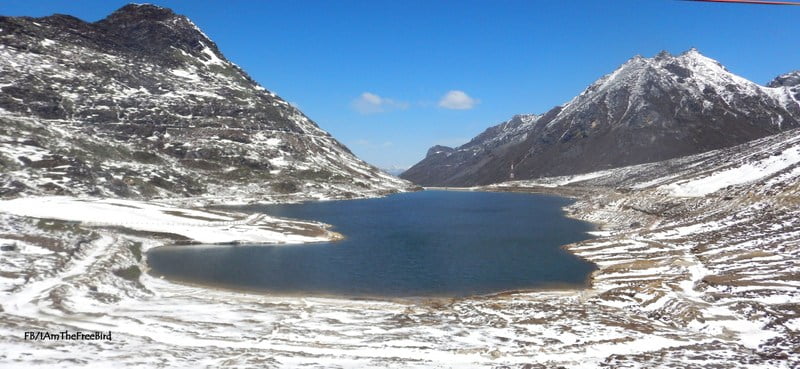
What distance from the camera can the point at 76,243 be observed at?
2667 inches

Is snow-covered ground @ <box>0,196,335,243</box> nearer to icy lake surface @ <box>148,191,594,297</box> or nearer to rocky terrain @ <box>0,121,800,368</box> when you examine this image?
icy lake surface @ <box>148,191,594,297</box>

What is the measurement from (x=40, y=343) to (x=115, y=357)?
5078 millimetres

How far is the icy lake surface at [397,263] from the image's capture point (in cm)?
5962

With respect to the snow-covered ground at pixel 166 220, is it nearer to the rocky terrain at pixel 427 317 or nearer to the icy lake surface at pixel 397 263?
the icy lake surface at pixel 397 263

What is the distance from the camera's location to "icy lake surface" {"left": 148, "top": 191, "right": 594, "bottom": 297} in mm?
59625

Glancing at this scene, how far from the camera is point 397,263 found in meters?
73.6

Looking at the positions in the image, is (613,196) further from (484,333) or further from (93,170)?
(93,170)

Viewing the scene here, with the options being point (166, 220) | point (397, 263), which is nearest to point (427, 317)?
point (397, 263)

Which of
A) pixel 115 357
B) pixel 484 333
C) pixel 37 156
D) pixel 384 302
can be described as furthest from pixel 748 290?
pixel 37 156

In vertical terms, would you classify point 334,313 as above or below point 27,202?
below

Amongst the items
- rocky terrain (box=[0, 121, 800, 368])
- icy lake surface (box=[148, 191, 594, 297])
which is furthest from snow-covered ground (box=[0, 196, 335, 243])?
rocky terrain (box=[0, 121, 800, 368])

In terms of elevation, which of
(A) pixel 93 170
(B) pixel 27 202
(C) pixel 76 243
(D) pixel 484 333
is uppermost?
(A) pixel 93 170

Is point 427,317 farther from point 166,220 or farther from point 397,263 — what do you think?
point 166,220

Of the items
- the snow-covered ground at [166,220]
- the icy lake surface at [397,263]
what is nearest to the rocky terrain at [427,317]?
the icy lake surface at [397,263]
